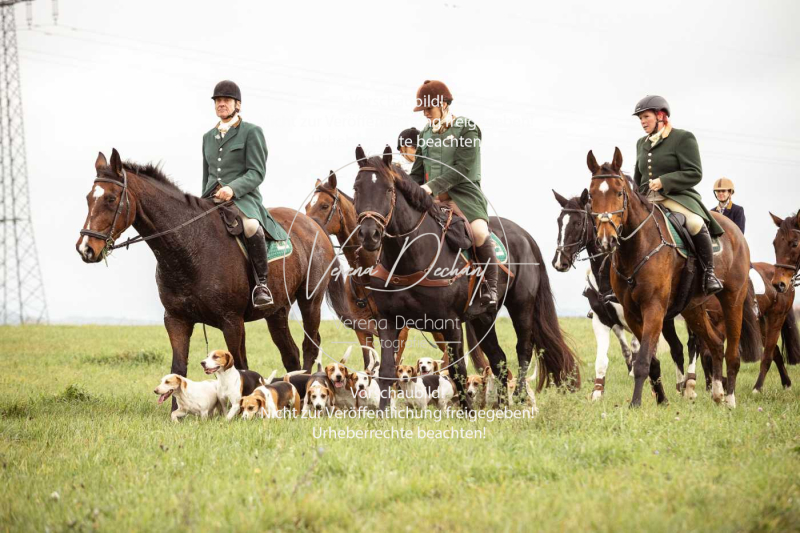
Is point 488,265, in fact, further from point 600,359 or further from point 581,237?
point 600,359

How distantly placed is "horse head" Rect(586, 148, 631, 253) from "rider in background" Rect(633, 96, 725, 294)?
1.11m

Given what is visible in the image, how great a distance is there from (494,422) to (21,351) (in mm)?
13542

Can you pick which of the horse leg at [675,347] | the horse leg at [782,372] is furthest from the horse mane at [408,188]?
the horse leg at [782,372]

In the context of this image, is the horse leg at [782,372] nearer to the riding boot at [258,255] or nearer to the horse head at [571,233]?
the horse head at [571,233]

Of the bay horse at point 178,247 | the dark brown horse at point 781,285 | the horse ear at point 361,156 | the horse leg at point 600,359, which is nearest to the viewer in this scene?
the horse ear at point 361,156

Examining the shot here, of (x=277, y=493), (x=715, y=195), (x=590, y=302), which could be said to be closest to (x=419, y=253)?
(x=277, y=493)

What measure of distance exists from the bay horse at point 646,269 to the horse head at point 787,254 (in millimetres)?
2449

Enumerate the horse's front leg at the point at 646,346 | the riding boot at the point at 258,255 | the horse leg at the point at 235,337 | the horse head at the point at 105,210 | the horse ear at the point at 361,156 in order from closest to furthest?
the horse ear at the point at 361,156
the horse head at the point at 105,210
the horse's front leg at the point at 646,346
the horse leg at the point at 235,337
the riding boot at the point at 258,255

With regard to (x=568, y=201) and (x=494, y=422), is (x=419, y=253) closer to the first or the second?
(x=494, y=422)

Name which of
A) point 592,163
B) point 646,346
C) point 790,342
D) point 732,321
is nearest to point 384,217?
point 592,163

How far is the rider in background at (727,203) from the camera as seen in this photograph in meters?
12.8

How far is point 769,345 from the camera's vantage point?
11.9m

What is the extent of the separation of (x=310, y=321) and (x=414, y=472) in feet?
18.1

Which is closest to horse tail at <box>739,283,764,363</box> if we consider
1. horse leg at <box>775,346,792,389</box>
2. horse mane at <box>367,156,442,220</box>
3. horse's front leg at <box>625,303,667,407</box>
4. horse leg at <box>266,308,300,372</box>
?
horse leg at <box>775,346,792,389</box>
